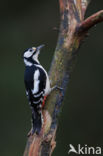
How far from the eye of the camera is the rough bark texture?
3824 millimetres

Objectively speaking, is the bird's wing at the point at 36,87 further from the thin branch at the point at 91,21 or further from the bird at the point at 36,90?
the thin branch at the point at 91,21

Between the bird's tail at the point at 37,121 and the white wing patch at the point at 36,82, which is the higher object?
→ the white wing patch at the point at 36,82

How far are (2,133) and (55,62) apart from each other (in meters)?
4.06

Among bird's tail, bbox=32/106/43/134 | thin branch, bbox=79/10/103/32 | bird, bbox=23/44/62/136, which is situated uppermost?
thin branch, bbox=79/10/103/32

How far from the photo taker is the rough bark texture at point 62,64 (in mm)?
3824

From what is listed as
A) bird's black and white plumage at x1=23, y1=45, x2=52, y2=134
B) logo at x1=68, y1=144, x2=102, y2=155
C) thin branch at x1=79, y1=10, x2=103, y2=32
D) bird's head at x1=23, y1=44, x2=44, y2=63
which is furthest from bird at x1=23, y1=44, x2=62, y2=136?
logo at x1=68, y1=144, x2=102, y2=155

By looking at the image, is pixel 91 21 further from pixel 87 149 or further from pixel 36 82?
pixel 87 149

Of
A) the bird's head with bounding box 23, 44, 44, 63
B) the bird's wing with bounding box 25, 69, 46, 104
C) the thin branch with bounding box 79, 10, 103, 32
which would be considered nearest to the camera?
the thin branch with bounding box 79, 10, 103, 32

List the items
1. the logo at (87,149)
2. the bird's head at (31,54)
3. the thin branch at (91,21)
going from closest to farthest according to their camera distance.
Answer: the thin branch at (91,21) → the bird's head at (31,54) → the logo at (87,149)

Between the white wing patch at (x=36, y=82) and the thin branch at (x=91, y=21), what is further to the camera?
the white wing patch at (x=36, y=82)

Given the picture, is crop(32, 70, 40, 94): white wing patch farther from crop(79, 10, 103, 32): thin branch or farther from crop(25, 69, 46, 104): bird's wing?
crop(79, 10, 103, 32): thin branch

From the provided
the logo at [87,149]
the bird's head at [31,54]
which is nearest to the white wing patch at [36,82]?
the bird's head at [31,54]

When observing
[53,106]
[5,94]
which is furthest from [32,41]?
[53,106]

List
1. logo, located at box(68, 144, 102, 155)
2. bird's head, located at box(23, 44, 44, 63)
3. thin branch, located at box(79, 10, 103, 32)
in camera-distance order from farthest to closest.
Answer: logo, located at box(68, 144, 102, 155) → bird's head, located at box(23, 44, 44, 63) → thin branch, located at box(79, 10, 103, 32)
